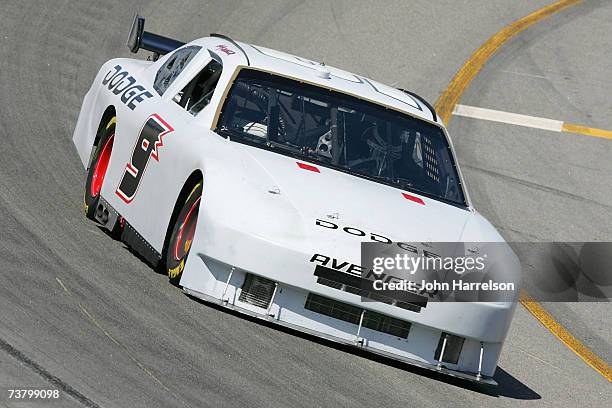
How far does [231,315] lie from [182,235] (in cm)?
59

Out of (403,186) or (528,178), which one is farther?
(528,178)

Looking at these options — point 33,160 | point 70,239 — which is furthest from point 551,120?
point 70,239

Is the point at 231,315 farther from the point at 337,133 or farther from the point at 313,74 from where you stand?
the point at 313,74

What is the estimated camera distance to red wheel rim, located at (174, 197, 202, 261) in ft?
26.5

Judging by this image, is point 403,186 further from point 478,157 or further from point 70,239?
point 478,157

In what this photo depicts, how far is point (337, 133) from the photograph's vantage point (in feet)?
29.5

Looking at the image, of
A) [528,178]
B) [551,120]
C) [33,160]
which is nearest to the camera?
[33,160]

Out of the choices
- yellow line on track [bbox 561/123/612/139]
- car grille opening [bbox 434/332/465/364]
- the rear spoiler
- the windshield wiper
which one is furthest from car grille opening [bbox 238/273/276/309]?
yellow line on track [bbox 561/123/612/139]

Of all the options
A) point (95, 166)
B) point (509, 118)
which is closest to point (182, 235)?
point (95, 166)

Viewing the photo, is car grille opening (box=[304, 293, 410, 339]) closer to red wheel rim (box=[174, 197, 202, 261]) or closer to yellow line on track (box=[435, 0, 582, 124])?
red wheel rim (box=[174, 197, 202, 261])

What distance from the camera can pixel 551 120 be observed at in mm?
16156

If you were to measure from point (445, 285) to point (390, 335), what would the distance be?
1.45 ft

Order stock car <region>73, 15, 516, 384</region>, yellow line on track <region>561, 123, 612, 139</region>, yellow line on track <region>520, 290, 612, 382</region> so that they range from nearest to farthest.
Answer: stock car <region>73, 15, 516, 384</region> → yellow line on track <region>520, 290, 612, 382</region> → yellow line on track <region>561, 123, 612, 139</region>

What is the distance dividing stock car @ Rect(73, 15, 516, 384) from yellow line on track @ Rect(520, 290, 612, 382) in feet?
5.10
